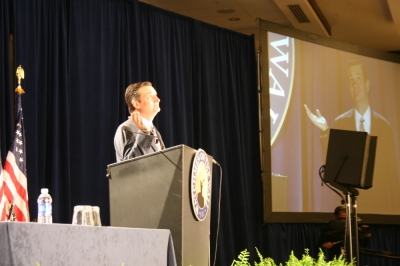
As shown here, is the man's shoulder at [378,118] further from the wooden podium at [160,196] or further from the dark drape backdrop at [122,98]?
the wooden podium at [160,196]

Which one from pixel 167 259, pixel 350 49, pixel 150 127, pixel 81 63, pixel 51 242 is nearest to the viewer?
pixel 51 242

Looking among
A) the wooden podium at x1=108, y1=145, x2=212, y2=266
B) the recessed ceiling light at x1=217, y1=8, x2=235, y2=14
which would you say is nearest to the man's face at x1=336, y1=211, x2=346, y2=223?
the recessed ceiling light at x1=217, y1=8, x2=235, y2=14

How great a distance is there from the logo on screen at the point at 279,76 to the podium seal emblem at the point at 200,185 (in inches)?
163

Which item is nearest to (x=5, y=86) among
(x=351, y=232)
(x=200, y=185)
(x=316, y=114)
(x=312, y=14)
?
(x=200, y=185)

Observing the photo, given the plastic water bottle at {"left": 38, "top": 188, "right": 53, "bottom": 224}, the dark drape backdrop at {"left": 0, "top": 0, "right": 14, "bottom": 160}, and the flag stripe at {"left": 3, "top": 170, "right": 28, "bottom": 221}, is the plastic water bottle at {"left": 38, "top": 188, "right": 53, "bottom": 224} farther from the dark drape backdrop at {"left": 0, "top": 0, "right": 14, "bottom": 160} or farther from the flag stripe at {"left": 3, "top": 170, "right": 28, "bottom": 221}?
the dark drape backdrop at {"left": 0, "top": 0, "right": 14, "bottom": 160}

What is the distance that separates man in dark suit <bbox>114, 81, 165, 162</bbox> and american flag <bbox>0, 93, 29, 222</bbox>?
1455 mm

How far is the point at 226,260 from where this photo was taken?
6.48 meters

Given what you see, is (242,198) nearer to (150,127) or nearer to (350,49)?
(350,49)

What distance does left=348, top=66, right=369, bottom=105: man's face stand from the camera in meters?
7.46

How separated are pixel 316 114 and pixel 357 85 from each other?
30.2 inches

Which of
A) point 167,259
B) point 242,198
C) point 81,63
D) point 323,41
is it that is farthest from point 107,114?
point 167,259

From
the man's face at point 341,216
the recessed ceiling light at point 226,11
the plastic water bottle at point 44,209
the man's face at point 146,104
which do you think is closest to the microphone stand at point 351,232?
the man's face at point 341,216

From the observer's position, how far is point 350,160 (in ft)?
16.4

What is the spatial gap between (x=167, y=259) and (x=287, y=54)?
5.31m
